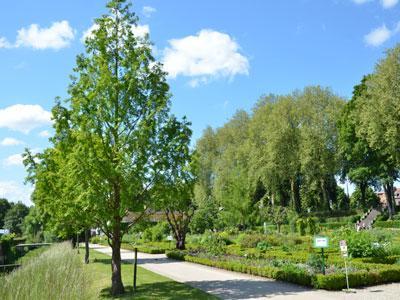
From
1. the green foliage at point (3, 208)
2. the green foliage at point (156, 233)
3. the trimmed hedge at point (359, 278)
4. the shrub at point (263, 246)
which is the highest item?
the green foliage at point (3, 208)

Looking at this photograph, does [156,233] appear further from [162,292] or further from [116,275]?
[162,292]

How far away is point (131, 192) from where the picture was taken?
44.7 feet

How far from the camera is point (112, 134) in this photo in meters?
14.5

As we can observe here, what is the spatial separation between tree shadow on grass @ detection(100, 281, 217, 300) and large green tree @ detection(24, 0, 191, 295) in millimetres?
576

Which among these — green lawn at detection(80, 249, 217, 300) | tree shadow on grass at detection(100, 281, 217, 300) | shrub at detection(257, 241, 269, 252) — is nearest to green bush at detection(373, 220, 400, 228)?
shrub at detection(257, 241, 269, 252)

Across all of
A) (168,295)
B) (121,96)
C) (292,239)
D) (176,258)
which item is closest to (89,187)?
(121,96)

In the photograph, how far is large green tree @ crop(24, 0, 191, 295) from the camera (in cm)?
1352

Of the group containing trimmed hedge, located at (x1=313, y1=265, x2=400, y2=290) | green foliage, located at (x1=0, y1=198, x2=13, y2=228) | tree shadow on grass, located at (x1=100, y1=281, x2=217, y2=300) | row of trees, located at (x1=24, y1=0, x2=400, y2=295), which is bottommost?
tree shadow on grass, located at (x1=100, y1=281, x2=217, y2=300)

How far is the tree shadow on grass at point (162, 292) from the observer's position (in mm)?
13188

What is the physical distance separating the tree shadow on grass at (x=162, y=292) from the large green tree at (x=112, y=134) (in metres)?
0.58

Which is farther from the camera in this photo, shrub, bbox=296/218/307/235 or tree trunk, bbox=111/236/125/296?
shrub, bbox=296/218/307/235

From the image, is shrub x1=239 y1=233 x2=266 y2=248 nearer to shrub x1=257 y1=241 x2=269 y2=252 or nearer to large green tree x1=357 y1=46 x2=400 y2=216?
shrub x1=257 y1=241 x2=269 y2=252

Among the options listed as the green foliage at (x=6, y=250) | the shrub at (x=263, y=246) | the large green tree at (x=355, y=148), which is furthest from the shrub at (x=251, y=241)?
the large green tree at (x=355, y=148)

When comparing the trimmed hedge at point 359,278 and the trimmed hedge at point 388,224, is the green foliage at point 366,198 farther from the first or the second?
the trimmed hedge at point 359,278
